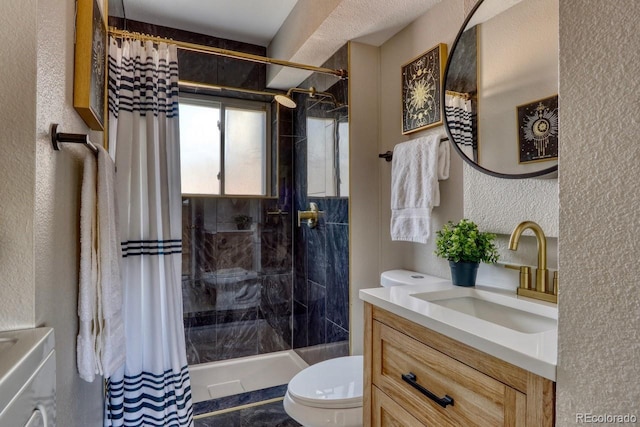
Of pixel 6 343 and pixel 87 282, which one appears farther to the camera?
pixel 87 282

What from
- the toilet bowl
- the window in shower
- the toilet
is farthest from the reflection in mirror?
the toilet bowl

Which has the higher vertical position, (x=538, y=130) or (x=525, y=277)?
(x=538, y=130)

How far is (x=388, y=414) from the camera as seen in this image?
111 cm

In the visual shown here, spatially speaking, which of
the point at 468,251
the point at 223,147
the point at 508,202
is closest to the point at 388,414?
the point at 468,251

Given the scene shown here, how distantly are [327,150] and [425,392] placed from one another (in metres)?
1.69

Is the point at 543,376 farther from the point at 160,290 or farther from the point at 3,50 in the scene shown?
the point at 160,290

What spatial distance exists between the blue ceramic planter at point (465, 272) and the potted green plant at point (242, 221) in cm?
183

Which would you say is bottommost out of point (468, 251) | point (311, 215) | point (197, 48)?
point (468, 251)

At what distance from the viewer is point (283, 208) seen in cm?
293

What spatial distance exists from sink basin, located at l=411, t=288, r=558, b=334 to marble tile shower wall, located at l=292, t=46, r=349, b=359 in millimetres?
891

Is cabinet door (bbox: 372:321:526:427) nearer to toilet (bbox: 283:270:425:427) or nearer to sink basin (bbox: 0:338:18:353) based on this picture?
toilet (bbox: 283:270:425:427)

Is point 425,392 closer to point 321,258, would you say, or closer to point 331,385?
point 331,385

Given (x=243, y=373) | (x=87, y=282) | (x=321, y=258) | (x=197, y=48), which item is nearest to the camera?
(x=87, y=282)

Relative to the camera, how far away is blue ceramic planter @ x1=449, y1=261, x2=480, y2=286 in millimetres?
1308
